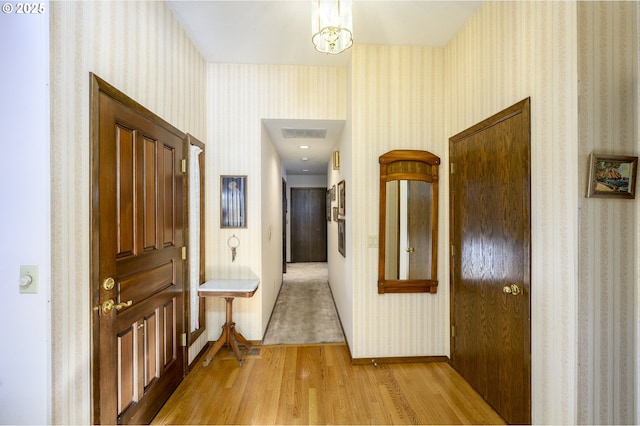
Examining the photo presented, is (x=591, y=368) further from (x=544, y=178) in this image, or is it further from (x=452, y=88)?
(x=452, y=88)

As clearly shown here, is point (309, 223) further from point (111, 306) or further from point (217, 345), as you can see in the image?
point (111, 306)

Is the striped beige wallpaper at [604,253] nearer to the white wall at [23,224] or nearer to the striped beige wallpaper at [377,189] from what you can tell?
the striped beige wallpaper at [377,189]

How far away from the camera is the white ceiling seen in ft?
6.47

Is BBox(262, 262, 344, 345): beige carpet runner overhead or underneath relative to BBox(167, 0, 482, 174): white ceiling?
underneath

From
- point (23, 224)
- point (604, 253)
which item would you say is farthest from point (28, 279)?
point (604, 253)

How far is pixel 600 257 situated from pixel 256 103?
2.96m

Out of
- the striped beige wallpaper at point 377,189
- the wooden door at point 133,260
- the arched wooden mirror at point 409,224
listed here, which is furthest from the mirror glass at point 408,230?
the wooden door at point 133,260

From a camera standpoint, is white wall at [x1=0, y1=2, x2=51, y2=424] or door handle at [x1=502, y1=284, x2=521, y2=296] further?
door handle at [x1=502, y1=284, x2=521, y2=296]

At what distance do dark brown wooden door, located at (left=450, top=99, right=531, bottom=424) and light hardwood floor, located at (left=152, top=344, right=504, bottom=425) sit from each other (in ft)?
0.86

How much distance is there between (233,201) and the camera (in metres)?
2.76

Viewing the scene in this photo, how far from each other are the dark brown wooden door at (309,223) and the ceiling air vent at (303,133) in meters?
3.86

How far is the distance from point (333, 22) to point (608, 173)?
1620 mm

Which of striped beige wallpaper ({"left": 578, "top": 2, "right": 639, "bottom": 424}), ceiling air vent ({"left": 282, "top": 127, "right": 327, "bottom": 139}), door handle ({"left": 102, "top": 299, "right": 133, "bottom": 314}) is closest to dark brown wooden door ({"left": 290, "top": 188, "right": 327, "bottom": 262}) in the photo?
ceiling air vent ({"left": 282, "top": 127, "right": 327, "bottom": 139})

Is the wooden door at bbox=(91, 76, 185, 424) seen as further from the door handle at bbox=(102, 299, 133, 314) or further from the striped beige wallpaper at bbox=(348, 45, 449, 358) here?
the striped beige wallpaper at bbox=(348, 45, 449, 358)
